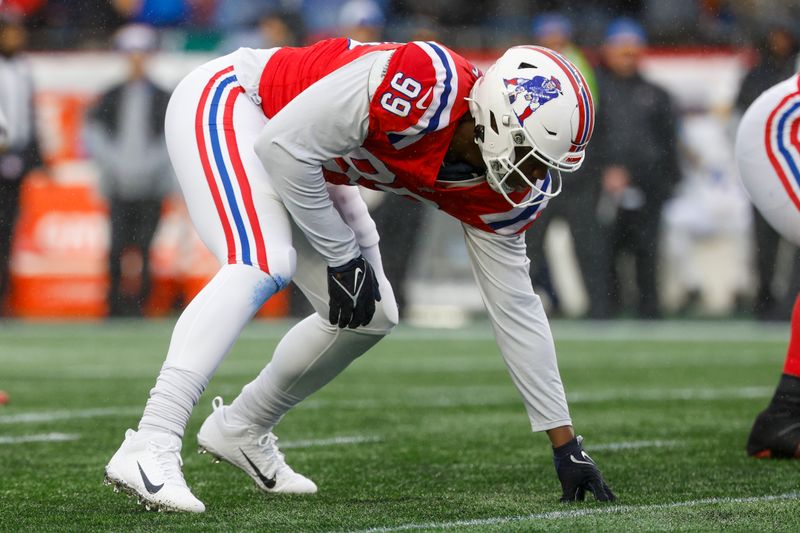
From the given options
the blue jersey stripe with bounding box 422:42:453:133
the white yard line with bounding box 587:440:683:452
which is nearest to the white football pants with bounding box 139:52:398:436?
the blue jersey stripe with bounding box 422:42:453:133

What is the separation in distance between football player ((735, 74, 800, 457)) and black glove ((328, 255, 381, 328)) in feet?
5.19

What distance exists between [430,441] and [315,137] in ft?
6.19

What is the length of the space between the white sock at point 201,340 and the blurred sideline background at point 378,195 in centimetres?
707

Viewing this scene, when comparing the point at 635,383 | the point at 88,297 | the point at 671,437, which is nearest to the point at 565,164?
the point at 671,437

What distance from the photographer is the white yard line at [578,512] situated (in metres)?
3.24

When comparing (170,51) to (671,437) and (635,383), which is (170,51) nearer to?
(635,383)

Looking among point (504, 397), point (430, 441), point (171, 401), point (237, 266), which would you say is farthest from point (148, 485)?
point (504, 397)

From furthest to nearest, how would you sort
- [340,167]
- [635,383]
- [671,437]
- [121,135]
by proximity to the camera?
[121,135]
[635,383]
[671,437]
[340,167]

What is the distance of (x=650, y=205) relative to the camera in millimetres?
11414

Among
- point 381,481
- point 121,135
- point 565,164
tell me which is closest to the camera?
point 565,164

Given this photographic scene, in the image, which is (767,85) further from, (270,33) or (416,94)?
(416,94)

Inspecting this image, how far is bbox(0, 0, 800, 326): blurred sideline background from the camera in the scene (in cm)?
1152

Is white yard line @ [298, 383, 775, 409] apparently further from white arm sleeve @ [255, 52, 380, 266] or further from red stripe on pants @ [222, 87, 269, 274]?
white arm sleeve @ [255, 52, 380, 266]

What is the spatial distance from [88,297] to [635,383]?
5.78m
